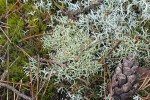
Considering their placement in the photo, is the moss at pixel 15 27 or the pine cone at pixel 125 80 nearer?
the pine cone at pixel 125 80

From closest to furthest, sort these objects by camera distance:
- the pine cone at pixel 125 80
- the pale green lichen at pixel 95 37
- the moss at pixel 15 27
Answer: the pine cone at pixel 125 80, the pale green lichen at pixel 95 37, the moss at pixel 15 27

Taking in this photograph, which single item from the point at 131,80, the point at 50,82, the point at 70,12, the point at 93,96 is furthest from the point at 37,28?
the point at 131,80

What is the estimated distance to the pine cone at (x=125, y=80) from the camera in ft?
5.66

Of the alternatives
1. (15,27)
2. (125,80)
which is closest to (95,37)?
(125,80)

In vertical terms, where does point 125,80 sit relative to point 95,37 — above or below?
below

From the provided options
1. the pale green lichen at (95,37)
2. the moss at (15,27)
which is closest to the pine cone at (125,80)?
the pale green lichen at (95,37)

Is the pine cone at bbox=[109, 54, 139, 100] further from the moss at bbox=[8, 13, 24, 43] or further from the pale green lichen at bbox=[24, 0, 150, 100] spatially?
the moss at bbox=[8, 13, 24, 43]

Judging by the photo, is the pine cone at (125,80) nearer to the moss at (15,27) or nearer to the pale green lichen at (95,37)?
the pale green lichen at (95,37)

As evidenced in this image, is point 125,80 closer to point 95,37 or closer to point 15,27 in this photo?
point 95,37

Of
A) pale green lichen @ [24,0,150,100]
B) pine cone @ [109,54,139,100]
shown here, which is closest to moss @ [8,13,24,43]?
pale green lichen @ [24,0,150,100]

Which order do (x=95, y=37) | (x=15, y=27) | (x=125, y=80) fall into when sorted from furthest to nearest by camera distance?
(x=15, y=27) → (x=95, y=37) → (x=125, y=80)

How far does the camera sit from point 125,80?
5.67 ft

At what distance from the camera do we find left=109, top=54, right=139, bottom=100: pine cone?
173cm

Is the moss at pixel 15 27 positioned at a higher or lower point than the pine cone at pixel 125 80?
higher
